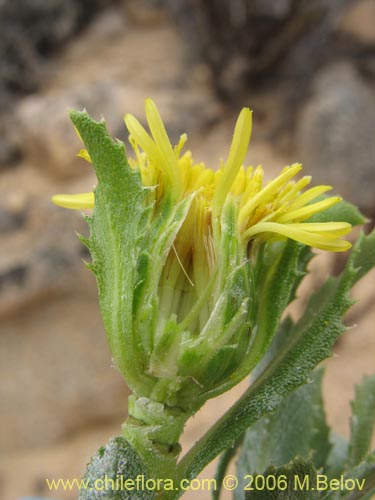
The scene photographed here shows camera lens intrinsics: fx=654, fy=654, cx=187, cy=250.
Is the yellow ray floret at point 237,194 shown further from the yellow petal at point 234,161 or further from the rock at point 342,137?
the rock at point 342,137

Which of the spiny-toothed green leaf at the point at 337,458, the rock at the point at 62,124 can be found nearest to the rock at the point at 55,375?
the rock at the point at 62,124

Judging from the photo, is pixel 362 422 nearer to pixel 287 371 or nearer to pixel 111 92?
pixel 287 371

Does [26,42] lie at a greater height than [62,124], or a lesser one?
greater

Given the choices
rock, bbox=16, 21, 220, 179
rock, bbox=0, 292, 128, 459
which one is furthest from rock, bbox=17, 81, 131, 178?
rock, bbox=0, 292, 128, 459

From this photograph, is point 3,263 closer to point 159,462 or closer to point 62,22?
point 62,22

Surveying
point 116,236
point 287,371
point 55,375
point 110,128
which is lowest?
point 287,371

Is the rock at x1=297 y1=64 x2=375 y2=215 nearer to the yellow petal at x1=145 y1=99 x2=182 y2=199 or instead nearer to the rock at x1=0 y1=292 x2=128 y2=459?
the rock at x1=0 y1=292 x2=128 y2=459

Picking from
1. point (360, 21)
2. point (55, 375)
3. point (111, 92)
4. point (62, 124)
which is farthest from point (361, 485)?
point (360, 21)
